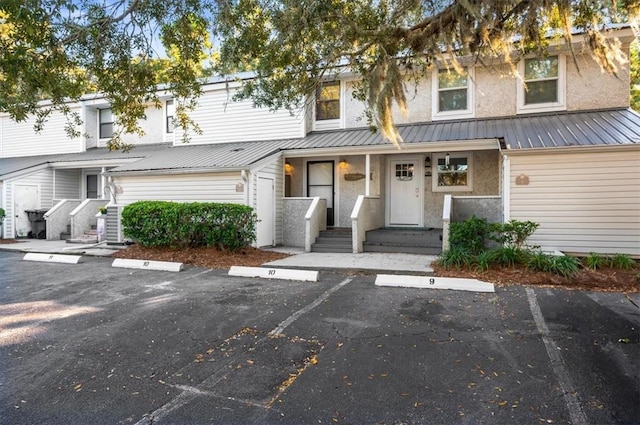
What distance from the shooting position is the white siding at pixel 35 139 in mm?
17062

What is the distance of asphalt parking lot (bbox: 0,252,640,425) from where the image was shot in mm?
2785

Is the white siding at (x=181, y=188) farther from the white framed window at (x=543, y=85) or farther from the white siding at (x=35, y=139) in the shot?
the white framed window at (x=543, y=85)

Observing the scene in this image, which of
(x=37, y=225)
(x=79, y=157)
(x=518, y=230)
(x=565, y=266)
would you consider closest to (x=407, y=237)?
(x=518, y=230)

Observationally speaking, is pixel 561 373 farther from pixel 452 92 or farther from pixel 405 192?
pixel 452 92

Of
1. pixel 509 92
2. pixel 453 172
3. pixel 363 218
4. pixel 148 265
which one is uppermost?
pixel 509 92

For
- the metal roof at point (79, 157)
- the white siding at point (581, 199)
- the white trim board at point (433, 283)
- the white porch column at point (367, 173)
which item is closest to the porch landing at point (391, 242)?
the white porch column at point (367, 173)

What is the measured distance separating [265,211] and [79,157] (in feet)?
31.0

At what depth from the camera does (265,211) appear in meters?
11.6

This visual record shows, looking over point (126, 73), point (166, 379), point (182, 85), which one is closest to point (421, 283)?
point (166, 379)

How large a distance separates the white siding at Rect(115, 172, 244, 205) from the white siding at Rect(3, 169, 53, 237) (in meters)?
5.16

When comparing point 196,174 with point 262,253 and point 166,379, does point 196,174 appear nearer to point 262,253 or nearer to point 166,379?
point 262,253

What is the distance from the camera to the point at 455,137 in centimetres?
1027

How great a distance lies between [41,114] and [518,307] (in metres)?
8.23

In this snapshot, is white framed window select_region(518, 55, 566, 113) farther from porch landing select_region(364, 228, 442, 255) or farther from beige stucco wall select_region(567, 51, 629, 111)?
porch landing select_region(364, 228, 442, 255)
